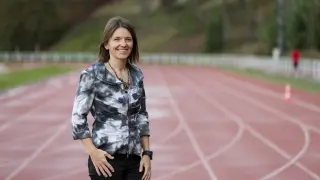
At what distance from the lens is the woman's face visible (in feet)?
13.6

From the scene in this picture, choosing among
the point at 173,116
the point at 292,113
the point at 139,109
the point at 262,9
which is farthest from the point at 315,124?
the point at 262,9

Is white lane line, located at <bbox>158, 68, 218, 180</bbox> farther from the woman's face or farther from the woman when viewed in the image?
the woman's face

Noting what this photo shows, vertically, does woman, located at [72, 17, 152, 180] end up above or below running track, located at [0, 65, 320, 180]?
above

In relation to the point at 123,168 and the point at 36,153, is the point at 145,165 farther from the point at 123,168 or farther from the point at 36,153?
the point at 36,153

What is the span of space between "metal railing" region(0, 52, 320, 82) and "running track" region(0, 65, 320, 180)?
38.5ft

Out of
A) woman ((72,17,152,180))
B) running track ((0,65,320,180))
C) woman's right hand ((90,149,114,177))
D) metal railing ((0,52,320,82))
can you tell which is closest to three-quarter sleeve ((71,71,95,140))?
woman ((72,17,152,180))

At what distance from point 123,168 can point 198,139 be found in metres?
10.1

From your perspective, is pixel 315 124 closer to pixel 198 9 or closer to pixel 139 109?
pixel 139 109

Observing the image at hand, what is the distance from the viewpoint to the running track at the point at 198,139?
10.5 m

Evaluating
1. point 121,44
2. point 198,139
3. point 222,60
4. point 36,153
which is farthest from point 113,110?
point 222,60

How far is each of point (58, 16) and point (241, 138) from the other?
332ft

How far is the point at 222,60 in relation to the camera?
218 ft

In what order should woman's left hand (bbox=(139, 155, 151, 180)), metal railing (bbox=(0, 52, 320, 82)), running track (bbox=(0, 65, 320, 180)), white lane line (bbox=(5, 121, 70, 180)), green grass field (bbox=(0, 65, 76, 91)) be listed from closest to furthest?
woman's left hand (bbox=(139, 155, 151, 180)) < white lane line (bbox=(5, 121, 70, 180)) < running track (bbox=(0, 65, 320, 180)) < green grass field (bbox=(0, 65, 76, 91)) < metal railing (bbox=(0, 52, 320, 82))

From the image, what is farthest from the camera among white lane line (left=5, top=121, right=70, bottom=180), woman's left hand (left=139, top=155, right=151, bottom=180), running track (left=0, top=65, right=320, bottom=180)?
running track (left=0, top=65, right=320, bottom=180)
